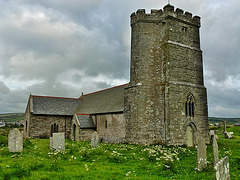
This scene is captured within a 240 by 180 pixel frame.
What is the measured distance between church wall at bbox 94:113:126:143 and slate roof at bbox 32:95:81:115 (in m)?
7.73

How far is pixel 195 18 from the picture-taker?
23.6 metres

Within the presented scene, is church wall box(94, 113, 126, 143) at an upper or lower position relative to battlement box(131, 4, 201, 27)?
lower

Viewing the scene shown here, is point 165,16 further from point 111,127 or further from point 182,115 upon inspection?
point 111,127

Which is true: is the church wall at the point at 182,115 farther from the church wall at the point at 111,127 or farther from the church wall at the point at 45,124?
the church wall at the point at 45,124

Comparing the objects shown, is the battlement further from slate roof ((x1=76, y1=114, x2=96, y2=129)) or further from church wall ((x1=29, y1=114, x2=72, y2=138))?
church wall ((x1=29, y1=114, x2=72, y2=138))

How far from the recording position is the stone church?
66.5 ft

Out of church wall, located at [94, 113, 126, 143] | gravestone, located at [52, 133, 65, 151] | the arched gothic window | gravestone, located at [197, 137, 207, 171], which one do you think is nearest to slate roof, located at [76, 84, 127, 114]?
church wall, located at [94, 113, 126, 143]

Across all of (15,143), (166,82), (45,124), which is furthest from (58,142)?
(45,124)

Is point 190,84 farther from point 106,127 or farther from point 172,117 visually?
point 106,127

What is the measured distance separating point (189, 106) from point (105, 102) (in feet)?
40.4

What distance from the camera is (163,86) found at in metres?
20.7

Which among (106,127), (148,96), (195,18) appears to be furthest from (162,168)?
(195,18)

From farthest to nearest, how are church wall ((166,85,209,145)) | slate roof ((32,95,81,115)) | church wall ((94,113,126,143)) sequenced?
slate roof ((32,95,81,115)), church wall ((94,113,126,143)), church wall ((166,85,209,145))

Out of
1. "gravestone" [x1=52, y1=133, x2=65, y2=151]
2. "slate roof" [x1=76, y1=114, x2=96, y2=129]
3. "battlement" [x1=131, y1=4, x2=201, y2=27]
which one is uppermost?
"battlement" [x1=131, y1=4, x2=201, y2=27]
